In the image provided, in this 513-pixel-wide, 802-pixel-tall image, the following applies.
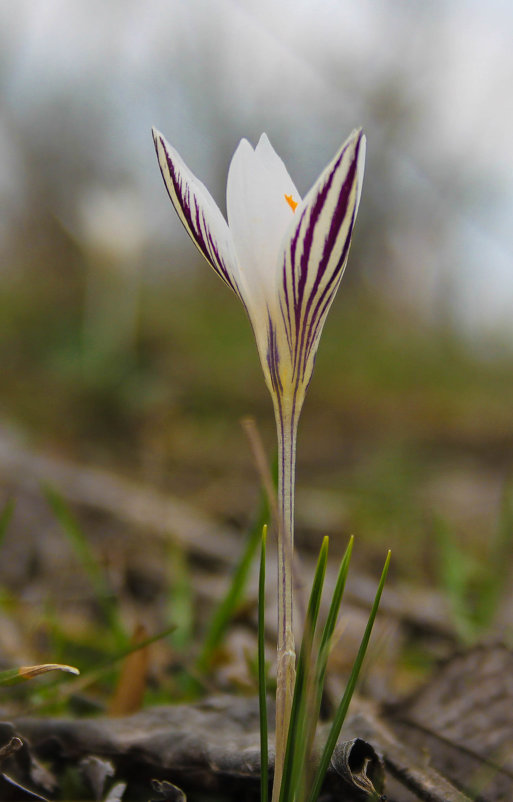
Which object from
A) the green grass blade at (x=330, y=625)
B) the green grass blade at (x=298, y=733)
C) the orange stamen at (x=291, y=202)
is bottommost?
the green grass blade at (x=298, y=733)

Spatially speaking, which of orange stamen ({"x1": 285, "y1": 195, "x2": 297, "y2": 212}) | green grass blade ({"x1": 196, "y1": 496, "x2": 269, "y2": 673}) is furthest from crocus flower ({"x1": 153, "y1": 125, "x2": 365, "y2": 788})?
green grass blade ({"x1": 196, "y1": 496, "x2": 269, "y2": 673})

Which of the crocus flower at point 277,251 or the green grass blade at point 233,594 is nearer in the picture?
the crocus flower at point 277,251

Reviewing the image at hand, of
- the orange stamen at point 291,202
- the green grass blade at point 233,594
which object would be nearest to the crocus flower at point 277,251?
the orange stamen at point 291,202

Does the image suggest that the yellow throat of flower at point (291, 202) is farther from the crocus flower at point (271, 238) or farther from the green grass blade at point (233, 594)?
the green grass blade at point (233, 594)

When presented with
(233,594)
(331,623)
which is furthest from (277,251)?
(233,594)

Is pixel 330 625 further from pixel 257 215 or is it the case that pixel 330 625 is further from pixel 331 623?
pixel 257 215

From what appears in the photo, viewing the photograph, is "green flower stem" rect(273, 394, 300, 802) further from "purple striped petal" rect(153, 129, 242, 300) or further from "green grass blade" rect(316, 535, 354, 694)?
"purple striped petal" rect(153, 129, 242, 300)

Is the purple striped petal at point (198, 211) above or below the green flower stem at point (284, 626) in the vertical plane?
above

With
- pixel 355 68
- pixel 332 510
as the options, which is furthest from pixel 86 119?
pixel 332 510
